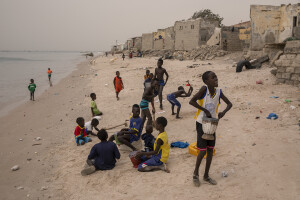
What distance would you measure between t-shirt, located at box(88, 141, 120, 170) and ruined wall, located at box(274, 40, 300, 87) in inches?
288

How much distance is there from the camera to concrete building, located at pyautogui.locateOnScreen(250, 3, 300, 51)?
13.9 m

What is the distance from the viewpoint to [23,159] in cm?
551

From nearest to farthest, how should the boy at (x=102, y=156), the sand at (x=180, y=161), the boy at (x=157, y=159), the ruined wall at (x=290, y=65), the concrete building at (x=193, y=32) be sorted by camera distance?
1. the sand at (x=180, y=161)
2. the boy at (x=157, y=159)
3. the boy at (x=102, y=156)
4. the ruined wall at (x=290, y=65)
5. the concrete building at (x=193, y=32)

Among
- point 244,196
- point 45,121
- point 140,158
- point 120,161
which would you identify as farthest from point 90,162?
point 45,121

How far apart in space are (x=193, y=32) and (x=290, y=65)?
23827 millimetres

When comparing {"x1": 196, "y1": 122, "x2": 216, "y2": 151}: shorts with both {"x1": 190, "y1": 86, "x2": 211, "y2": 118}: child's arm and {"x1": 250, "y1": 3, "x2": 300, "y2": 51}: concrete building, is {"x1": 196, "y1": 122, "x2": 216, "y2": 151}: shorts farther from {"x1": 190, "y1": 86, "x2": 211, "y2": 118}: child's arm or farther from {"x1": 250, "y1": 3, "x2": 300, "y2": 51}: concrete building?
{"x1": 250, "y1": 3, "x2": 300, "y2": 51}: concrete building

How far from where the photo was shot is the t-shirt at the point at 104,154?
4.43 m

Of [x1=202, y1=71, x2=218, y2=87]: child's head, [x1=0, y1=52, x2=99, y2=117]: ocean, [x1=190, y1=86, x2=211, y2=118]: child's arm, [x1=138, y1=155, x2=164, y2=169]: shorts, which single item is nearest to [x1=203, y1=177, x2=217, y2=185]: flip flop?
[x1=138, y1=155, x2=164, y2=169]: shorts

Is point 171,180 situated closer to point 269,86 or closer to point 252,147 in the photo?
point 252,147

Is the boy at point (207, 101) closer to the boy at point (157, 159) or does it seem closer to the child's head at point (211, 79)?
the child's head at point (211, 79)

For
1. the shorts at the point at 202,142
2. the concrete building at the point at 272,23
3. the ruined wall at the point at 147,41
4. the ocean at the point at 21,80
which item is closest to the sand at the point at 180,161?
the shorts at the point at 202,142

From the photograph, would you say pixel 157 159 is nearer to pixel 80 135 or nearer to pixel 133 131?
pixel 133 131

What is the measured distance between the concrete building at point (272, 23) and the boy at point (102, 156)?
1367 centimetres

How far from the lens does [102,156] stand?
4457mm
